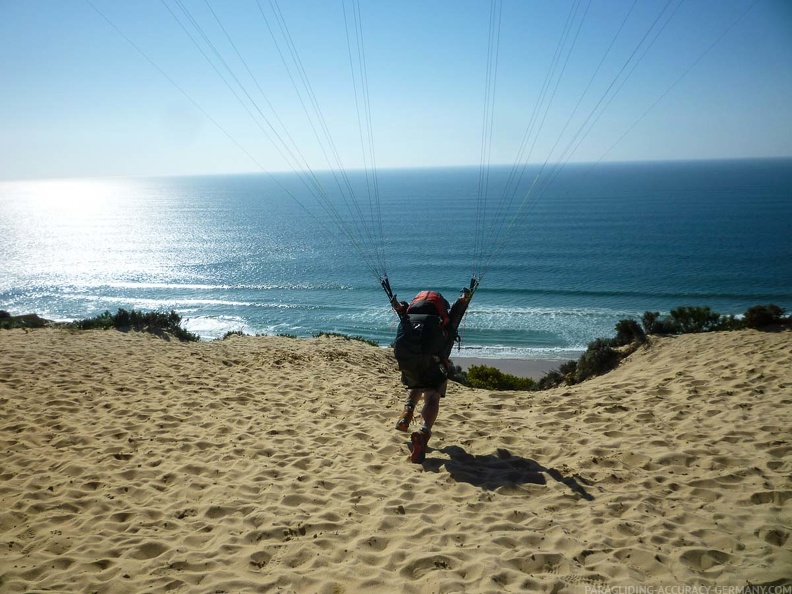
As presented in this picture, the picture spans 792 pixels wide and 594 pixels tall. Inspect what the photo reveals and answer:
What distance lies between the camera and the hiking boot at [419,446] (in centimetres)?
601

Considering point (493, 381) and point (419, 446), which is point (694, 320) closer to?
point (493, 381)

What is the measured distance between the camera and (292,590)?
144 inches

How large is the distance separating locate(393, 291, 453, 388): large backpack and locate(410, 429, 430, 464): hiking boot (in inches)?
24.3

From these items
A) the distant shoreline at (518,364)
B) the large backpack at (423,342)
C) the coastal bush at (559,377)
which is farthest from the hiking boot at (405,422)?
the distant shoreline at (518,364)

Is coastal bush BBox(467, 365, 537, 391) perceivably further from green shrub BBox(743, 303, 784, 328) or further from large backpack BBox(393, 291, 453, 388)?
large backpack BBox(393, 291, 453, 388)

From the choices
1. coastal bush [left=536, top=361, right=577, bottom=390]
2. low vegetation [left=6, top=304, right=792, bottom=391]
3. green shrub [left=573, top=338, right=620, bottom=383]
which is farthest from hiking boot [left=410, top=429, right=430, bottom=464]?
coastal bush [left=536, top=361, right=577, bottom=390]

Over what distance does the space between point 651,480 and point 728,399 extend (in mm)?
2901

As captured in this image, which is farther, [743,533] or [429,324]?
[429,324]

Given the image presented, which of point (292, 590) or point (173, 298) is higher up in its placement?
point (292, 590)

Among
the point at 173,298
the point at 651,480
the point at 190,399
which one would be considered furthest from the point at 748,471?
the point at 173,298

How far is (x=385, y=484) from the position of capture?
540 centimetres

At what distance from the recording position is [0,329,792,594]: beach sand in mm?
3875

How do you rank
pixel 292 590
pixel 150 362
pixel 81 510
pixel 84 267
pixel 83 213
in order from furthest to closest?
pixel 83 213 → pixel 84 267 → pixel 150 362 → pixel 81 510 → pixel 292 590

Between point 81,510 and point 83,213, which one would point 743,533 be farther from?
point 83,213
